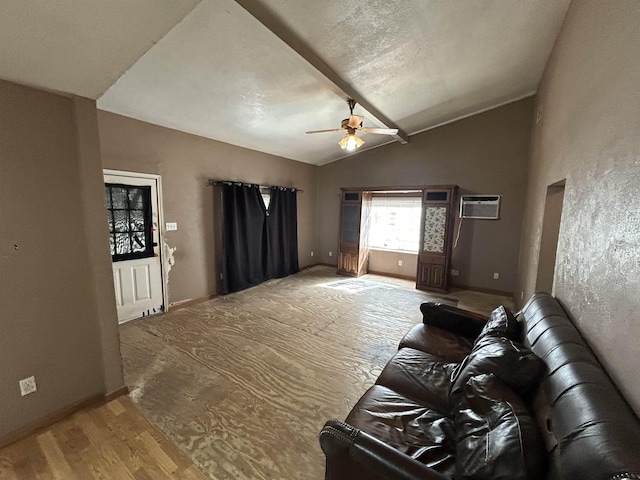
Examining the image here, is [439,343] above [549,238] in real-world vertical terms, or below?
below

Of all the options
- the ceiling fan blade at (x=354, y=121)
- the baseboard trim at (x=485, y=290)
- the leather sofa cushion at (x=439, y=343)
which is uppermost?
the ceiling fan blade at (x=354, y=121)

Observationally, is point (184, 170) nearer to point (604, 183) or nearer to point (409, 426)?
point (409, 426)

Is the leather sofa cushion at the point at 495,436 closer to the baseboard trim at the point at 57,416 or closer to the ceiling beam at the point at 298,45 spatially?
the baseboard trim at the point at 57,416

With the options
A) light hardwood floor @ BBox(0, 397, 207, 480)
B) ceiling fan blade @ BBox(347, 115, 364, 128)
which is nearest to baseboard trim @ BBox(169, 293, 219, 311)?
light hardwood floor @ BBox(0, 397, 207, 480)

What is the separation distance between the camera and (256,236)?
489 cm

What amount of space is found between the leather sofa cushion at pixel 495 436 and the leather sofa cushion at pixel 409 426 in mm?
159

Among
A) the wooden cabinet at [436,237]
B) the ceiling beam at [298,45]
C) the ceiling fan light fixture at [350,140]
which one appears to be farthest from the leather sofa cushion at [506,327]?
the wooden cabinet at [436,237]

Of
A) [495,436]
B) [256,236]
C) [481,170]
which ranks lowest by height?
[495,436]

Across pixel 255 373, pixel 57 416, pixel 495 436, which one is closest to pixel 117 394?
pixel 57 416

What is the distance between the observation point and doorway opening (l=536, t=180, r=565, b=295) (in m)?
2.61

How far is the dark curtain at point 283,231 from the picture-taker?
17.2 ft

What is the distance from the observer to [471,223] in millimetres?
4773

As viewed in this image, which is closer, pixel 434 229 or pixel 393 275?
pixel 434 229

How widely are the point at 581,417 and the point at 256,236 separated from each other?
14.9ft
